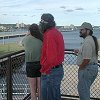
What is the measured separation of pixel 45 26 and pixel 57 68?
22.7 inches

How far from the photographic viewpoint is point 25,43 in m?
5.00

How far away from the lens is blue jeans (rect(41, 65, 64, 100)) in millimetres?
4125

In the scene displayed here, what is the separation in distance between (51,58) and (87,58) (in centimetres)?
86

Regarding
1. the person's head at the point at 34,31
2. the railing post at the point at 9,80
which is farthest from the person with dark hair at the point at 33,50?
the railing post at the point at 9,80

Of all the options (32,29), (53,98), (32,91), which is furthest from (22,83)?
(53,98)

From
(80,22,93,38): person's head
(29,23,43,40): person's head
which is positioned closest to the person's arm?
(80,22,93,38): person's head

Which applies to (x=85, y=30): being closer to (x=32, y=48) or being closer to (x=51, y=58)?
(x=32, y=48)

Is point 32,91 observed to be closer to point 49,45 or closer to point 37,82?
point 37,82

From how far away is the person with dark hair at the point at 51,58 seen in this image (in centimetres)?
397

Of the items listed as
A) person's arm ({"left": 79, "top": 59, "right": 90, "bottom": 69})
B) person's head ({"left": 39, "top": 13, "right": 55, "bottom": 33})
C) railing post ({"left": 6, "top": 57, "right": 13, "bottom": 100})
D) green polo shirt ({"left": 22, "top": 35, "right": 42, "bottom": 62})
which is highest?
person's head ({"left": 39, "top": 13, "right": 55, "bottom": 33})

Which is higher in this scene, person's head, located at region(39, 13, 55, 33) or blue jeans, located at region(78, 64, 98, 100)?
person's head, located at region(39, 13, 55, 33)

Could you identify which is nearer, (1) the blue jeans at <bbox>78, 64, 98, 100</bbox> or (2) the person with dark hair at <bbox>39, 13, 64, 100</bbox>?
(2) the person with dark hair at <bbox>39, 13, 64, 100</bbox>

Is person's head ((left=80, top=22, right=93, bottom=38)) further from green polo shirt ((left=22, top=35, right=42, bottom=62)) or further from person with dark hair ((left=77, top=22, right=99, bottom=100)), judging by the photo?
green polo shirt ((left=22, top=35, right=42, bottom=62))

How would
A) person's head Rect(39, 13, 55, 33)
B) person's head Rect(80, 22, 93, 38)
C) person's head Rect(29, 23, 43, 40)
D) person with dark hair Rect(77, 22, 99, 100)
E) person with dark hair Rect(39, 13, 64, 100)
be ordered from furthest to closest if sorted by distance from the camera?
person's head Rect(29, 23, 43, 40)
person's head Rect(80, 22, 93, 38)
person with dark hair Rect(77, 22, 99, 100)
person's head Rect(39, 13, 55, 33)
person with dark hair Rect(39, 13, 64, 100)
